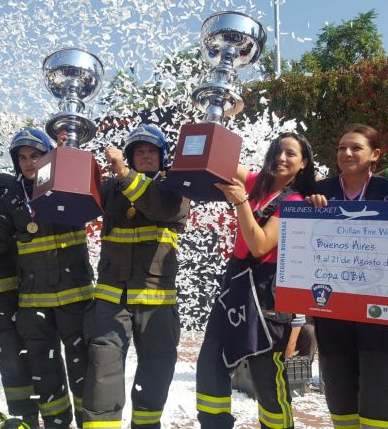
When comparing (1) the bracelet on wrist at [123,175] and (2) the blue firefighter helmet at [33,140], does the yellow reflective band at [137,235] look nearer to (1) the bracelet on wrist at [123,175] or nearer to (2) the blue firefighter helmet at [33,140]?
(1) the bracelet on wrist at [123,175]

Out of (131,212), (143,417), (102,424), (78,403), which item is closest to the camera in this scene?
(102,424)

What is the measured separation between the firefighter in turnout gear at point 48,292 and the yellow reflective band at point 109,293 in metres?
0.26

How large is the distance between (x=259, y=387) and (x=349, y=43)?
1000 inches

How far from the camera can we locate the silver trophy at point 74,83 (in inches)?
122

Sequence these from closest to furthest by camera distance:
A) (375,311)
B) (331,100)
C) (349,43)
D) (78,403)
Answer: (375,311)
(78,403)
(331,100)
(349,43)

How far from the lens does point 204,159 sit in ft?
8.29

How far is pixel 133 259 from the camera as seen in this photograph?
121 inches

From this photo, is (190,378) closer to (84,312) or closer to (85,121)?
(84,312)

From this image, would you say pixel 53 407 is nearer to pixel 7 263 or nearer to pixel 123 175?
pixel 7 263

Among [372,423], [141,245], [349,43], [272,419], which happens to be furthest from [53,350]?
[349,43]

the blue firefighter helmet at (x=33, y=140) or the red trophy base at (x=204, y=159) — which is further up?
the blue firefighter helmet at (x=33, y=140)

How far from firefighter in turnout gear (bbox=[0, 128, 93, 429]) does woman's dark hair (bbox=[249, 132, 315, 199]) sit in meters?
1.16

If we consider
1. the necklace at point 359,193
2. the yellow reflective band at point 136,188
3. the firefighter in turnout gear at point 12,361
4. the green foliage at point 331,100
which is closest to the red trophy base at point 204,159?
the yellow reflective band at point 136,188

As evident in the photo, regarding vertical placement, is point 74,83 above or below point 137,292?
above
